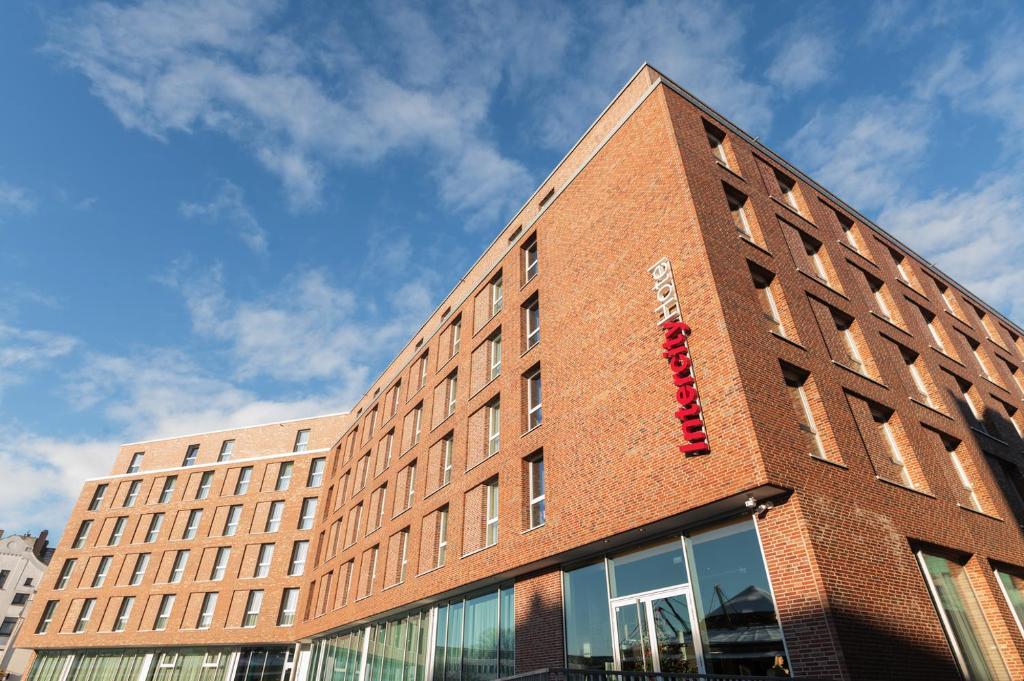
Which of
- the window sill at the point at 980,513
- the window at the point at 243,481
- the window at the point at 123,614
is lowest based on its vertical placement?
the window sill at the point at 980,513

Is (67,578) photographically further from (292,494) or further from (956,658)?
(956,658)

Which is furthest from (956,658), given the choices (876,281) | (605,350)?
(876,281)

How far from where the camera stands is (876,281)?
64.0 ft

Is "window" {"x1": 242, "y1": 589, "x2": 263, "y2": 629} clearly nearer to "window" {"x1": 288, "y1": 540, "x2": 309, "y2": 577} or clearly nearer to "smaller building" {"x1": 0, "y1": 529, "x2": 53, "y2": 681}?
"window" {"x1": 288, "y1": 540, "x2": 309, "y2": 577}

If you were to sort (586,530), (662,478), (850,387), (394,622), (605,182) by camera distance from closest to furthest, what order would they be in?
(662,478) → (586,530) → (850,387) → (605,182) → (394,622)

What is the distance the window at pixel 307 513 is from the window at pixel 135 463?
16.8 m

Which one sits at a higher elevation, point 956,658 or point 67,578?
point 67,578

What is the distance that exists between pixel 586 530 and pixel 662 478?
250cm

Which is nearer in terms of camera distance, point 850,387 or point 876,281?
point 850,387

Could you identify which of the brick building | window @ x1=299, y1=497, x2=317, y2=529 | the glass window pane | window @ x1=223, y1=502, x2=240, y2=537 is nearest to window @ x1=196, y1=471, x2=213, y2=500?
window @ x1=223, y1=502, x2=240, y2=537

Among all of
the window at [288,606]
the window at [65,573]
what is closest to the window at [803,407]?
the window at [288,606]

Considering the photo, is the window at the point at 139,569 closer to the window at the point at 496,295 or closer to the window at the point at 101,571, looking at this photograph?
the window at the point at 101,571

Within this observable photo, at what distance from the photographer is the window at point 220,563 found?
37562mm

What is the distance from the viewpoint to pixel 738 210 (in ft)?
52.3
